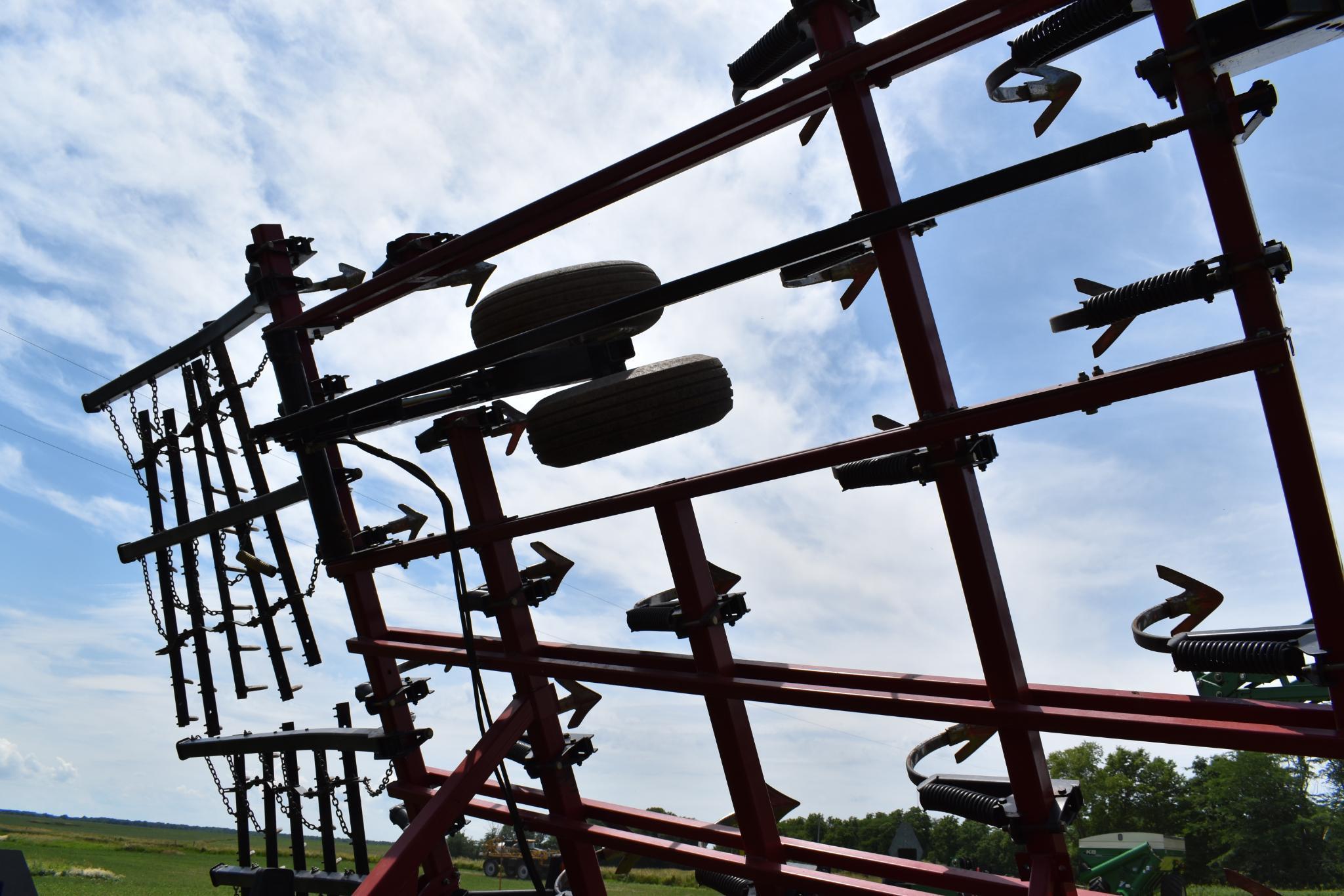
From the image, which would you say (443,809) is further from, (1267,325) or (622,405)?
(1267,325)

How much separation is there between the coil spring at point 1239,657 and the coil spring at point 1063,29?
1.74 metres

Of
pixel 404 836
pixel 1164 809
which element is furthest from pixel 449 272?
pixel 1164 809

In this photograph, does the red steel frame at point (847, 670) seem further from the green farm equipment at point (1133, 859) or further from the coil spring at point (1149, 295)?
the green farm equipment at point (1133, 859)

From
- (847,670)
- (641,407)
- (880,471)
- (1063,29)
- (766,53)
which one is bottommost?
(847,670)

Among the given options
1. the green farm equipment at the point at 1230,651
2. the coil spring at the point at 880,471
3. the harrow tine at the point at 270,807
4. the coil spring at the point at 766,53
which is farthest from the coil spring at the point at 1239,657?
the harrow tine at the point at 270,807

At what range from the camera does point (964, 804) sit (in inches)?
120

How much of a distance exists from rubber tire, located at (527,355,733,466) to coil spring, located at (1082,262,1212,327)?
4.37ft

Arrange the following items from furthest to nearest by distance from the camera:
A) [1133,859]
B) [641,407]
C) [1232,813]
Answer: [1232,813], [1133,859], [641,407]

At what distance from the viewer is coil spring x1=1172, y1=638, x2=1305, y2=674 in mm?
2371

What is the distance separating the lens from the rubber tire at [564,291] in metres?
3.78

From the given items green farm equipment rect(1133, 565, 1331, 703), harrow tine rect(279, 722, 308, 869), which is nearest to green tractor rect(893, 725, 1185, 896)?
green farm equipment rect(1133, 565, 1331, 703)

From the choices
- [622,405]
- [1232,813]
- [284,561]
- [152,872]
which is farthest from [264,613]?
[152,872]

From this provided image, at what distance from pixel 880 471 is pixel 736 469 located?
0.55m

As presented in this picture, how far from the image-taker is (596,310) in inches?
135
